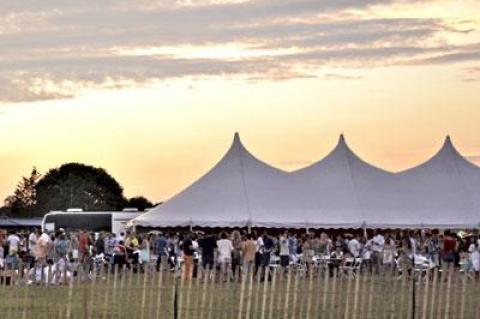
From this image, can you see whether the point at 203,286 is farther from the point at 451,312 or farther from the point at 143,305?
the point at 451,312

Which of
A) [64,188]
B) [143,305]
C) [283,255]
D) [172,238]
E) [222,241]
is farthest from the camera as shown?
[64,188]

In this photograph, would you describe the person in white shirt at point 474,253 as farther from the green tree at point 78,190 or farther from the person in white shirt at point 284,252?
the green tree at point 78,190

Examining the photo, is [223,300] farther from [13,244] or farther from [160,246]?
[160,246]

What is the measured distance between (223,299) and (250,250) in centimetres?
1650

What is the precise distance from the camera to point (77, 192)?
140 m

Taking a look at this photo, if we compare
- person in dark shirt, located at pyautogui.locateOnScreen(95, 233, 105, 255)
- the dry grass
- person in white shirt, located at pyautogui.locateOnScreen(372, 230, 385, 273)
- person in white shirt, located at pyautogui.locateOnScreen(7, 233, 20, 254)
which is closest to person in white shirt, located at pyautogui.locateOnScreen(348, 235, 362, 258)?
person in white shirt, located at pyautogui.locateOnScreen(372, 230, 385, 273)

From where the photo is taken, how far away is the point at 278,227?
51094mm

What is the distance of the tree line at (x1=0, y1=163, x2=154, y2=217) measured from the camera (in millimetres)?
140125

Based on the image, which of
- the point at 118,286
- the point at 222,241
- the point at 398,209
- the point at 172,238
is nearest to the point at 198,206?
the point at 172,238

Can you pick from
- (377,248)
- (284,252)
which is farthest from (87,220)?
(377,248)

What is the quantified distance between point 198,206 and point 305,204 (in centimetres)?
421

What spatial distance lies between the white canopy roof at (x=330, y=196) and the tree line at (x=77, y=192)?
278 ft

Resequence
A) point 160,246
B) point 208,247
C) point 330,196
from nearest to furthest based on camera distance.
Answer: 1. point 208,247
2. point 160,246
3. point 330,196

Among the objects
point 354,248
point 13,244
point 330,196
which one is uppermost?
point 330,196
